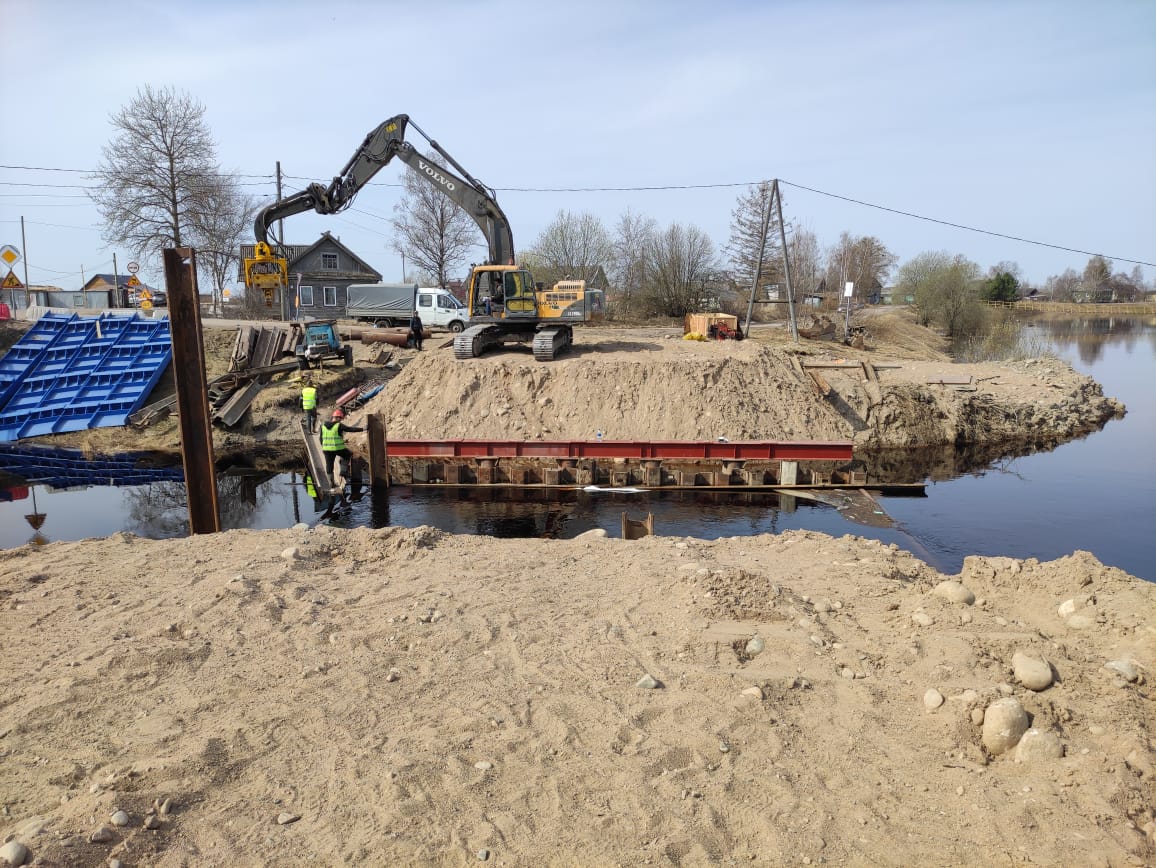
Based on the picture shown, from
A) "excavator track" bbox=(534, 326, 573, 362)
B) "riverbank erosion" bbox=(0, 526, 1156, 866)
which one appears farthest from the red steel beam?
"riverbank erosion" bbox=(0, 526, 1156, 866)

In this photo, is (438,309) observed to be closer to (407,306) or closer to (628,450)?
(407,306)

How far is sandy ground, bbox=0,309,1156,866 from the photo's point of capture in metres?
3.95

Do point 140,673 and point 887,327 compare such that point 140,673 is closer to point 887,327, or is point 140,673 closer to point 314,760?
point 314,760

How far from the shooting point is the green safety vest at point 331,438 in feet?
45.3

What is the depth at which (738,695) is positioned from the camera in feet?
17.4

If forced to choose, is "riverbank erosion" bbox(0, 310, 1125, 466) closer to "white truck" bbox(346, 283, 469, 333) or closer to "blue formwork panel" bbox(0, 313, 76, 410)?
"blue formwork panel" bbox(0, 313, 76, 410)

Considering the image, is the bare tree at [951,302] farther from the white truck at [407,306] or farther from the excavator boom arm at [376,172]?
the excavator boom arm at [376,172]

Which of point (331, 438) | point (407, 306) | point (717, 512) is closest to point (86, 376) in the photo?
point (407, 306)

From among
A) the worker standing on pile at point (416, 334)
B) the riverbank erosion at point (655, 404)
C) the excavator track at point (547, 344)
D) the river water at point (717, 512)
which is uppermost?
the worker standing on pile at point (416, 334)

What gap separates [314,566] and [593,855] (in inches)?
199

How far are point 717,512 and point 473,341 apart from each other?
8472mm

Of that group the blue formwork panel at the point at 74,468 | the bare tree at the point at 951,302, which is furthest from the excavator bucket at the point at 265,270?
the bare tree at the point at 951,302

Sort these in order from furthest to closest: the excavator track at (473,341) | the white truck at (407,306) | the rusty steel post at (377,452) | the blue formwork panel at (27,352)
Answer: the white truck at (407,306)
the blue formwork panel at (27,352)
the excavator track at (473,341)
the rusty steel post at (377,452)

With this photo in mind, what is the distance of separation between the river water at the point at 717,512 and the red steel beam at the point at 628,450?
0.87 m
